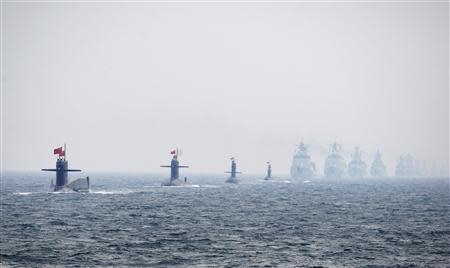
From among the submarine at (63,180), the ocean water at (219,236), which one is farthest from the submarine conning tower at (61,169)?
the ocean water at (219,236)

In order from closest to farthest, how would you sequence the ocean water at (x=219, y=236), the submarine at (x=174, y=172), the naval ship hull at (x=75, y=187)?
the ocean water at (x=219, y=236) < the naval ship hull at (x=75, y=187) < the submarine at (x=174, y=172)

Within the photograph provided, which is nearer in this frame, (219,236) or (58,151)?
(219,236)

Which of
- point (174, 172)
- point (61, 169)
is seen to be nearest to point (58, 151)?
point (61, 169)

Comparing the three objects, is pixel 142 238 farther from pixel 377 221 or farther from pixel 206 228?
pixel 377 221

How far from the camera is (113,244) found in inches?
2323

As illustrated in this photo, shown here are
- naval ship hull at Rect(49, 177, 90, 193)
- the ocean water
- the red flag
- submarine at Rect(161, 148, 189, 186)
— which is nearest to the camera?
the ocean water

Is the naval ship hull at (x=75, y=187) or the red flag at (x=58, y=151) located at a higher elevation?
the red flag at (x=58, y=151)

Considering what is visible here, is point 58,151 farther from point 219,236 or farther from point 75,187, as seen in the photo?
point 219,236

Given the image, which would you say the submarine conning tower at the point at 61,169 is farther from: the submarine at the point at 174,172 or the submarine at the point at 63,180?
the submarine at the point at 174,172

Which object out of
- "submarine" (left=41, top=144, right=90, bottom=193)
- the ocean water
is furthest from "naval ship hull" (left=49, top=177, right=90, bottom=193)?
the ocean water

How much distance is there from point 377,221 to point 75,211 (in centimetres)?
4274

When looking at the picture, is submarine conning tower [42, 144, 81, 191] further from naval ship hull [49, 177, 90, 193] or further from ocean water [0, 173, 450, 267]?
ocean water [0, 173, 450, 267]

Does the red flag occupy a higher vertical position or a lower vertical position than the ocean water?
higher

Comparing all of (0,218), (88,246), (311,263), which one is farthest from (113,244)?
(0,218)
